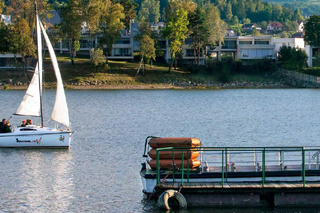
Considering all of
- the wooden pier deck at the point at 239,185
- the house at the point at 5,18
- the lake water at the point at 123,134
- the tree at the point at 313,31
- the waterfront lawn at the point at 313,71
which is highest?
the house at the point at 5,18

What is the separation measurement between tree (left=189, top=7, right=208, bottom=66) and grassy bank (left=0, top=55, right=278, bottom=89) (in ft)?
16.6

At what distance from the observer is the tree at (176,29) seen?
4537 inches

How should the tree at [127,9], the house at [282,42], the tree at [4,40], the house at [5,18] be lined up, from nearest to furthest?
the tree at [4,40]
the house at [5,18]
the house at [282,42]
the tree at [127,9]

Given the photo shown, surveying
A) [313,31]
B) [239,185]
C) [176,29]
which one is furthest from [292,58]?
[239,185]

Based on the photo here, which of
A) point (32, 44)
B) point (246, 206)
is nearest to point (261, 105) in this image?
point (32, 44)

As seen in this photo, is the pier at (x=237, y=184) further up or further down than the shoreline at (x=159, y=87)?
further up

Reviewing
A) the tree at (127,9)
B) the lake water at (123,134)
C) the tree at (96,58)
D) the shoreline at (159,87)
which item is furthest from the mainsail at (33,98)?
the tree at (127,9)

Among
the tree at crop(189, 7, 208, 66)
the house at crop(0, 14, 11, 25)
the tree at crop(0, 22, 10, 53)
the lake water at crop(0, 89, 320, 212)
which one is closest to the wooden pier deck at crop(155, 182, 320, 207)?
the lake water at crop(0, 89, 320, 212)

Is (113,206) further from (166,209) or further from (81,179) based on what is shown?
(81,179)

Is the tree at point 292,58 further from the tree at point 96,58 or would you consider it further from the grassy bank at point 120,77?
the tree at point 96,58

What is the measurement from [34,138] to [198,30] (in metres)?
81.0

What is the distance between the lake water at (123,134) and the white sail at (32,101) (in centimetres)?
360

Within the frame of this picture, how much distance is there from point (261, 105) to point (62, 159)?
47717 mm

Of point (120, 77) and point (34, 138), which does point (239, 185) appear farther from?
point (120, 77)
